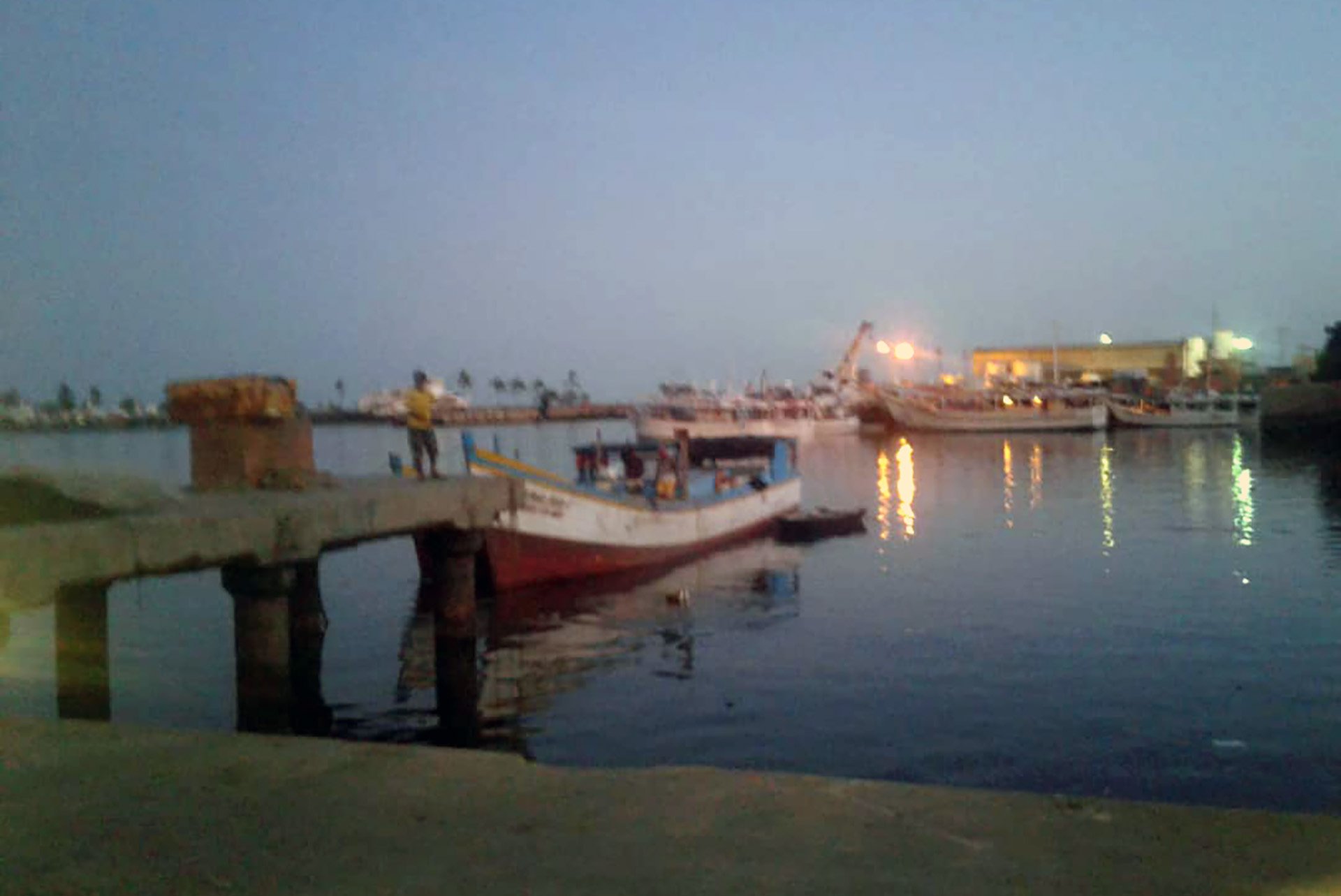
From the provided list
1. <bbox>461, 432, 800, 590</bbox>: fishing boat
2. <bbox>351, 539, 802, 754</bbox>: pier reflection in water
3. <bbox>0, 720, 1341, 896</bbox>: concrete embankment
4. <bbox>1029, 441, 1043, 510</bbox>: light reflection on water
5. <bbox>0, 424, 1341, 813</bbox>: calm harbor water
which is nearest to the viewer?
<bbox>0, 720, 1341, 896</bbox>: concrete embankment

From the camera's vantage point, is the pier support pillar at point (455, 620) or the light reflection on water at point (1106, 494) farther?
the light reflection on water at point (1106, 494)

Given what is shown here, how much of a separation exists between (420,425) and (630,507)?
855 centimetres

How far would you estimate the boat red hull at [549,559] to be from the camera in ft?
72.2

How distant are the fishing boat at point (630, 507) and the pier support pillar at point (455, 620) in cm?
120

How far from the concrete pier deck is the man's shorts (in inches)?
80.6

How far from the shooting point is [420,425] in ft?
56.4

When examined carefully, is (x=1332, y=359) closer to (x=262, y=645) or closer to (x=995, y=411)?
(x=995, y=411)

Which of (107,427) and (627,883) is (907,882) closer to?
(627,883)

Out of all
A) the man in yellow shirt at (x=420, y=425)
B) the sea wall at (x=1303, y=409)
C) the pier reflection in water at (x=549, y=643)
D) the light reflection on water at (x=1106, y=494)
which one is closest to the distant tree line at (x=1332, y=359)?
the sea wall at (x=1303, y=409)

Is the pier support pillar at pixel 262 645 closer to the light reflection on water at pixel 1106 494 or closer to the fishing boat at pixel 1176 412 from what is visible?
the light reflection on water at pixel 1106 494

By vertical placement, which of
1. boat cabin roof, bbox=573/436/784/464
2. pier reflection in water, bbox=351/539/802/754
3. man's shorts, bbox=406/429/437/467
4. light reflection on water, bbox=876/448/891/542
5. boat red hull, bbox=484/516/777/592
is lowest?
pier reflection in water, bbox=351/539/802/754

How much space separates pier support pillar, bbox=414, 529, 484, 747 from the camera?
51.6 ft

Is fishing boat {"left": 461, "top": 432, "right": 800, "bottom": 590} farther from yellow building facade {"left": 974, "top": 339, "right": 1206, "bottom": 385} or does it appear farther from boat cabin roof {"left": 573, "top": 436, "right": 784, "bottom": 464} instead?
yellow building facade {"left": 974, "top": 339, "right": 1206, "bottom": 385}

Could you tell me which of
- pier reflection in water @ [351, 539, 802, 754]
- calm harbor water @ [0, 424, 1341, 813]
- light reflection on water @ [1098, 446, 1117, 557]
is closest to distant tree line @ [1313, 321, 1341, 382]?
light reflection on water @ [1098, 446, 1117, 557]
